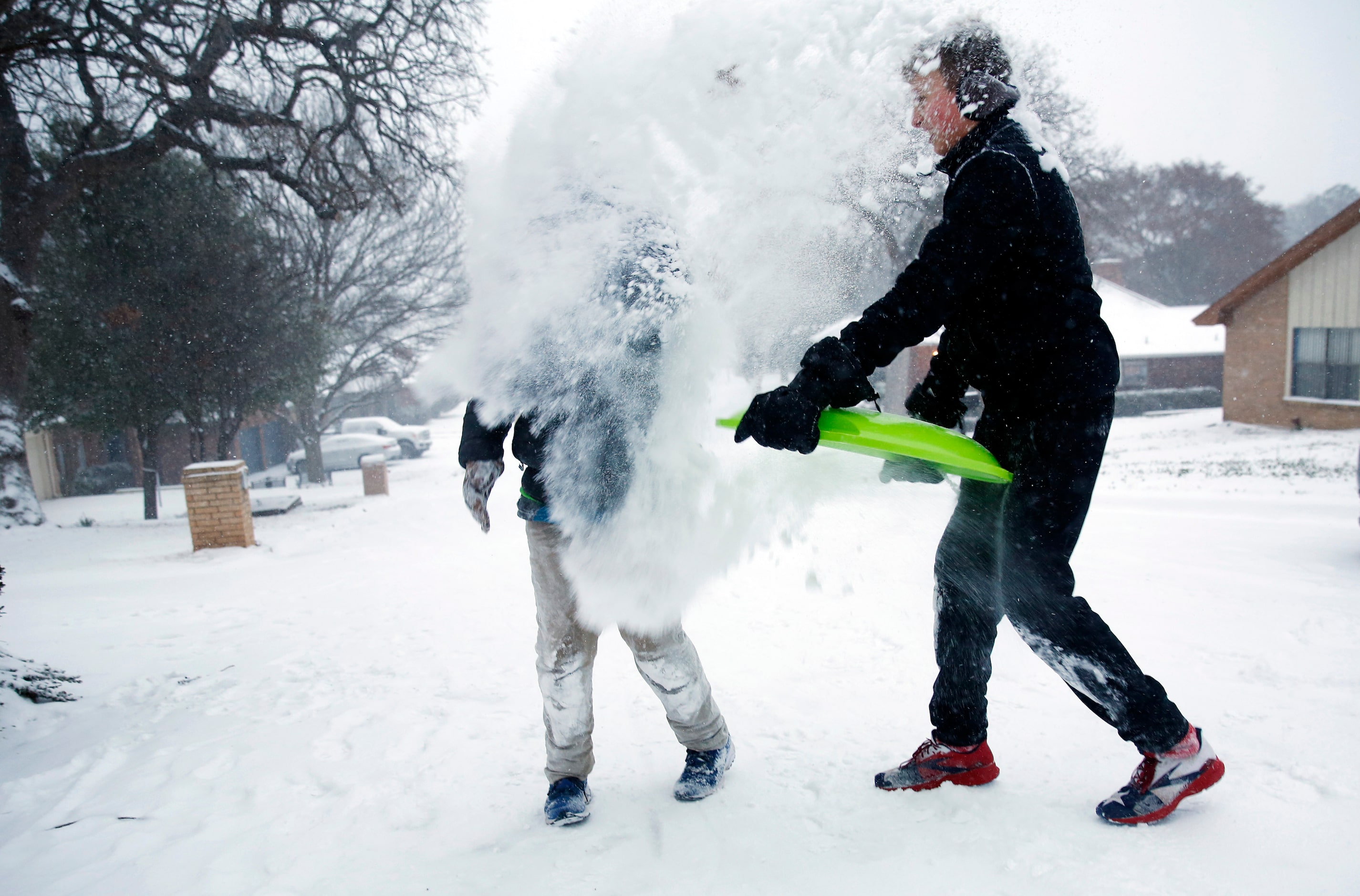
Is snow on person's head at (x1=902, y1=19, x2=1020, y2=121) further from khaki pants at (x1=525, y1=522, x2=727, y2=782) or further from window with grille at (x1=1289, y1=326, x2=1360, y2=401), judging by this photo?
window with grille at (x1=1289, y1=326, x2=1360, y2=401)

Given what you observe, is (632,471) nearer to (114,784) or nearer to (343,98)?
(114,784)

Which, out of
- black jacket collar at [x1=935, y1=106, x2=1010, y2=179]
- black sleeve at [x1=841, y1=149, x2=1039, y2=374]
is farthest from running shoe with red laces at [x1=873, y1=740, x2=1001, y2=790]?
black jacket collar at [x1=935, y1=106, x2=1010, y2=179]

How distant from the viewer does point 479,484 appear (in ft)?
7.54

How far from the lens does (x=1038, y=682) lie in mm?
2816

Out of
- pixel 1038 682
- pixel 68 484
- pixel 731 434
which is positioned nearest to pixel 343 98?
pixel 731 434

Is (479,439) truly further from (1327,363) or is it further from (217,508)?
(1327,363)

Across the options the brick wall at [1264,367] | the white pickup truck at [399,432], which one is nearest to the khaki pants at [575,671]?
the brick wall at [1264,367]

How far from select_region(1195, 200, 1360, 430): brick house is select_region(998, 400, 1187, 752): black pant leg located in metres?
17.7

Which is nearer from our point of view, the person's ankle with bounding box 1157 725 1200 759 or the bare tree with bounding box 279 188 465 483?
the person's ankle with bounding box 1157 725 1200 759

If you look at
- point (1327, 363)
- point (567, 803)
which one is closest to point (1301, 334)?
point (1327, 363)

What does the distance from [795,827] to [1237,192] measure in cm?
5413

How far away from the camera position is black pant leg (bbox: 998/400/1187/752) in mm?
1858

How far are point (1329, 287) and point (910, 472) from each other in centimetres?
1935

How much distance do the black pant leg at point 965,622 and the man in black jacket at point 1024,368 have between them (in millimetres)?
49
